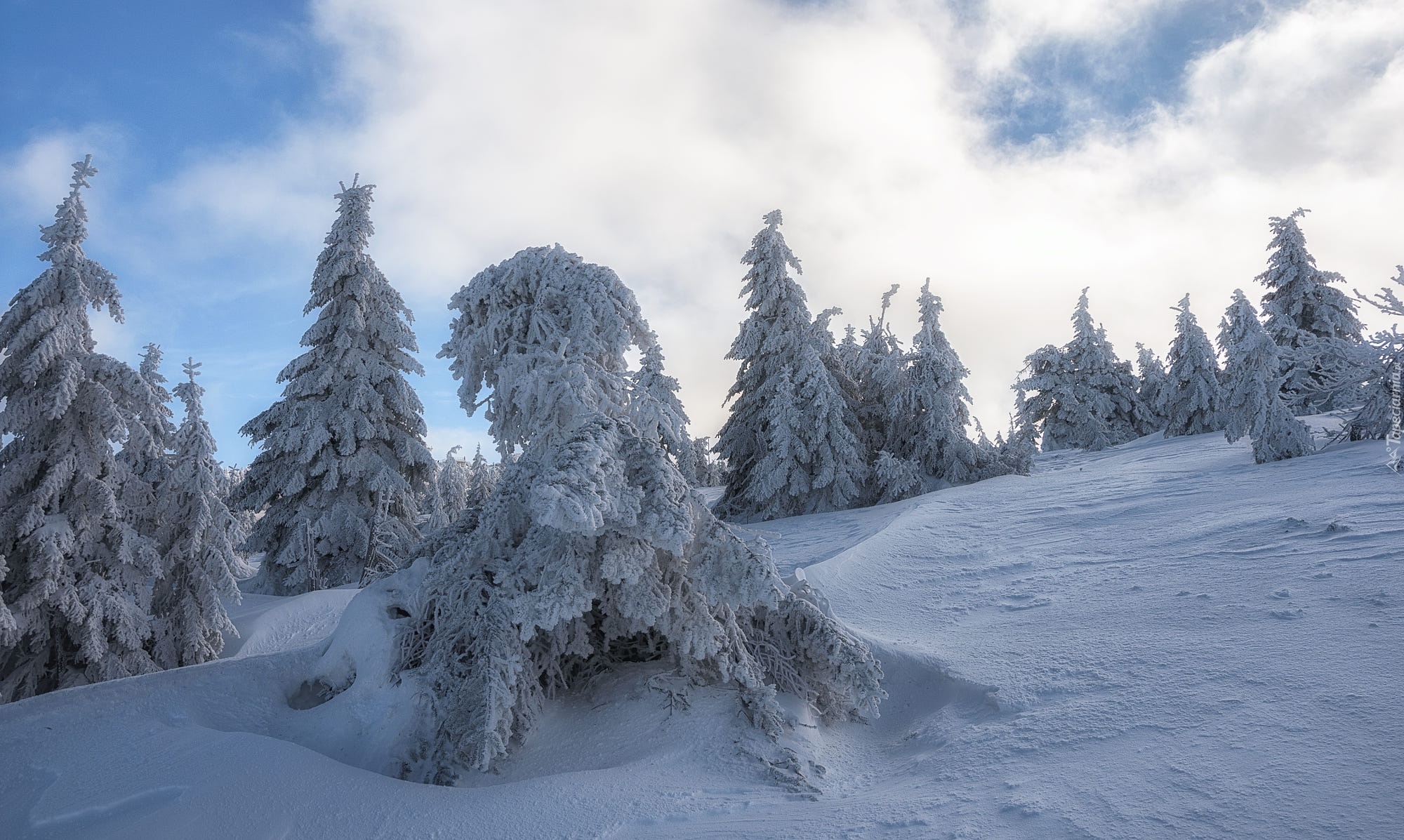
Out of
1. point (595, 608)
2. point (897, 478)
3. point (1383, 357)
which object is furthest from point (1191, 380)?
point (595, 608)

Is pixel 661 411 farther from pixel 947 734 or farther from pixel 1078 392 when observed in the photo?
pixel 1078 392

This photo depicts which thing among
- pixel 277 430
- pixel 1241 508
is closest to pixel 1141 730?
pixel 1241 508

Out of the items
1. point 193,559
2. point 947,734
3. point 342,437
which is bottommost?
point 947,734

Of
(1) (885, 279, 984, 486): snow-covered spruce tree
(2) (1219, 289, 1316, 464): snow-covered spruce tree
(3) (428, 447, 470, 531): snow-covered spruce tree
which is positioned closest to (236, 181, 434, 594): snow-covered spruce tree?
(3) (428, 447, 470, 531): snow-covered spruce tree

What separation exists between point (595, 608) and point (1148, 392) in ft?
117

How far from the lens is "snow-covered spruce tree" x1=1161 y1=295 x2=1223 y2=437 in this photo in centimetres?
2472

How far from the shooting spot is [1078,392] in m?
29.4

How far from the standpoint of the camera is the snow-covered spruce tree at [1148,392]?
30.9 metres

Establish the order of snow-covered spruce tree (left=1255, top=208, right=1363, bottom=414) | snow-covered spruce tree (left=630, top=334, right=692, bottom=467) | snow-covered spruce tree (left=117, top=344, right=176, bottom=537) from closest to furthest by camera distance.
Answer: snow-covered spruce tree (left=630, top=334, right=692, bottom=467)
snow-covered spruce tree (left=117, top=344, right=176, bottom=537)
snow-covered spruce tree (left=1255, top=208, right=1363, bottom=414)

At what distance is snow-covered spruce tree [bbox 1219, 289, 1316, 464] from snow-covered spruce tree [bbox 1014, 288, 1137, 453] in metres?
12.7

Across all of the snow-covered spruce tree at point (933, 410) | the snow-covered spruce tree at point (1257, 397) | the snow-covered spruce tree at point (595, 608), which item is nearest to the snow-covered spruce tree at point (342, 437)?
the snow-covered spruce tree at point (595, 608)

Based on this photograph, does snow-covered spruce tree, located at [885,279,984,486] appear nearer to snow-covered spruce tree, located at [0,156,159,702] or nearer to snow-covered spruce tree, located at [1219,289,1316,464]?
snow-covered spruce tree, located at [1219,289,1316,464]

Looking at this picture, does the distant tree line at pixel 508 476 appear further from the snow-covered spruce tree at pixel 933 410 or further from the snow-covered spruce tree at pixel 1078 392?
the snow-covered spruce tree at pixel 1078 392

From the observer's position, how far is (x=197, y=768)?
4309mm
